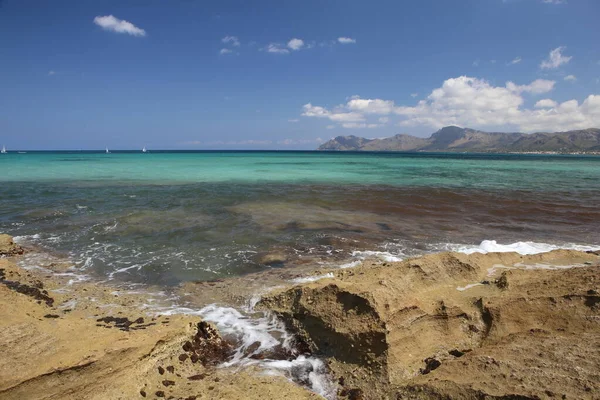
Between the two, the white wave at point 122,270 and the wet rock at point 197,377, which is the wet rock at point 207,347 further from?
the white wave at point 122,270

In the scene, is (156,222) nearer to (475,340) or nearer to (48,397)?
(48,397)

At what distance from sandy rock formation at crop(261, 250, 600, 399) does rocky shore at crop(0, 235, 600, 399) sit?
2 centimetres

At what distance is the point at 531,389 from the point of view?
3.06 m

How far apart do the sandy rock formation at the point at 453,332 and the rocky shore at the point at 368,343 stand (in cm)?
2

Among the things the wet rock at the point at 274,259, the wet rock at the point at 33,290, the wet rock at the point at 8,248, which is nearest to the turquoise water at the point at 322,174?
the wet rock at the point at 8,248

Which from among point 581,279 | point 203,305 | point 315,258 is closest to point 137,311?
point 203,305

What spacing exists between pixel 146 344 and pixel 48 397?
1074 mm

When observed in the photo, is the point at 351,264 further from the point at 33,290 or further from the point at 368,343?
the point at 33,290

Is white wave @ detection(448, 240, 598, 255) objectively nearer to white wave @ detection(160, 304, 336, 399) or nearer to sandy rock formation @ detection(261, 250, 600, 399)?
sandy rock formation @ detection(261, 250, 600, 399)

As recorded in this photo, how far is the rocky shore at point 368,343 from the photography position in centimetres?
344

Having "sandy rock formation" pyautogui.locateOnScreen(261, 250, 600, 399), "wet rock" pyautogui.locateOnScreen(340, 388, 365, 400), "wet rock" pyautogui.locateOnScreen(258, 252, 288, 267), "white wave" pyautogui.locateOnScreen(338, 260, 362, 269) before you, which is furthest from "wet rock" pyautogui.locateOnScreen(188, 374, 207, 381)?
"white wave" pyautogui.locateOnScreen(338, 260, 362, 269)

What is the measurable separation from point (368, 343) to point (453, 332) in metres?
1.29

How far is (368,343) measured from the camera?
420 cm

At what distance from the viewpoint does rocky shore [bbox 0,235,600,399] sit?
3.44 meters
